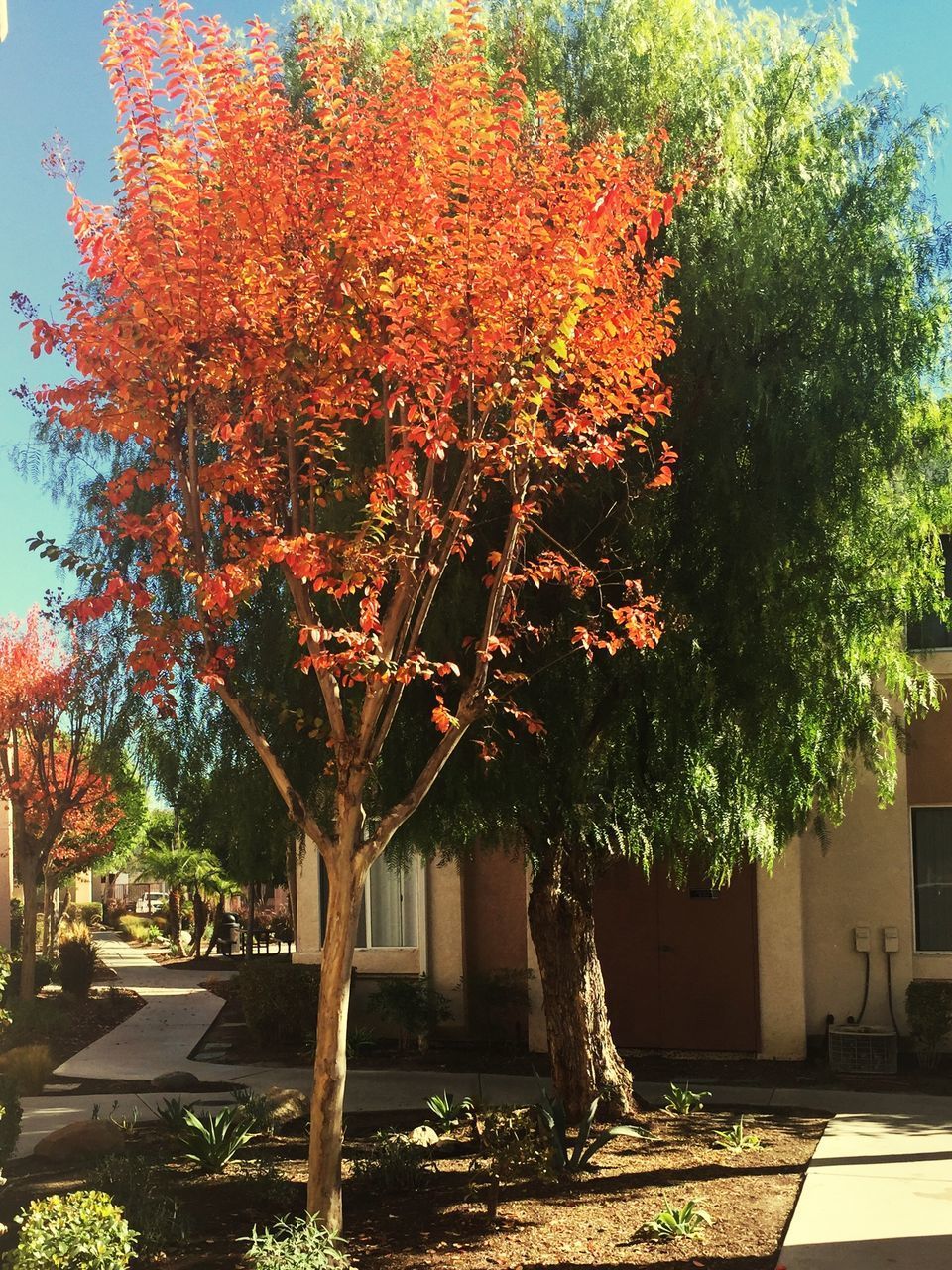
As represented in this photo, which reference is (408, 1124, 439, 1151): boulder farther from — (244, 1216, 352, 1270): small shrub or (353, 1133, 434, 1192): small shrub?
(244, 1216, 352, 1270): small shrub

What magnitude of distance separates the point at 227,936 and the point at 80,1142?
21.1m

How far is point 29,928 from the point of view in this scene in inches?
712

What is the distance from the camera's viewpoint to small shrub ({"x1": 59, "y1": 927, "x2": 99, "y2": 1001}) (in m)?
20.1

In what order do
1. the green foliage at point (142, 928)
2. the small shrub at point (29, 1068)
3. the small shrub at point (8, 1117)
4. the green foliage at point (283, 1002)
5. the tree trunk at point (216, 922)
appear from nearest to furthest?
the small shrub at point (8, 1117), the small shrub at point (29, 1068), the green foliage at point (283, 1002), the tree trunk at point (216, 922), the green foliage at point (142, 928)

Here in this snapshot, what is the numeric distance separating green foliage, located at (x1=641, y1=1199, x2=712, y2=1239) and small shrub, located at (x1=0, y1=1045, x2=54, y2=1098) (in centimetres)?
754

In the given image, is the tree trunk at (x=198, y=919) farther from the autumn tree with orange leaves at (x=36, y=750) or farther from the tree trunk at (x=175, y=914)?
the autumn tree with orange leaves at (x=36, y=750)

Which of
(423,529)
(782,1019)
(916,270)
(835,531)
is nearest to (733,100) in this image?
(916,270)

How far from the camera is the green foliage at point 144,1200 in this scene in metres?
7.04

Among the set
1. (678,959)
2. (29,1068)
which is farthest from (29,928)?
(678,959)

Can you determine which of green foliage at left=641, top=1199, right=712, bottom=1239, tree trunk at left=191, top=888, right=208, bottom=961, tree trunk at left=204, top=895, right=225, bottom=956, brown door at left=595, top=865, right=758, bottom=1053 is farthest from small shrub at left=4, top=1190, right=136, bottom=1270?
tree trunk at left=191, top=888, right=208, bottom=961

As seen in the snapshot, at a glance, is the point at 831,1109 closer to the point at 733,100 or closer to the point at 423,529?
the point at 423,529

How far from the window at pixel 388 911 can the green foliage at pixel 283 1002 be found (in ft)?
2.98

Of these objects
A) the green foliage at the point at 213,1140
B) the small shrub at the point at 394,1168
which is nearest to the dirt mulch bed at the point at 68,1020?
the green foliage at the point at 213,1140

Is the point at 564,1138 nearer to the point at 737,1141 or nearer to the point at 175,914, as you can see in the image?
the point at 737,1141
